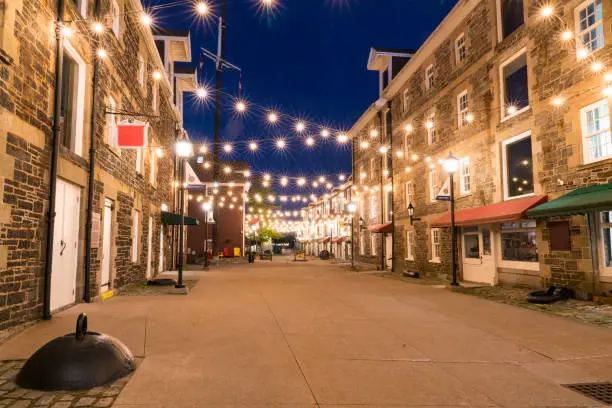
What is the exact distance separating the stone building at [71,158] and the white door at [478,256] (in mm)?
12309

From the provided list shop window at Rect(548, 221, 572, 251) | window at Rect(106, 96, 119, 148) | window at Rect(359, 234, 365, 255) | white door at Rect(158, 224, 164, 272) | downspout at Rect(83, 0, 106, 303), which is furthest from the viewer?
window at Rect(359, 234, 365, 255)

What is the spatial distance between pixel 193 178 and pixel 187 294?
13.1 metres

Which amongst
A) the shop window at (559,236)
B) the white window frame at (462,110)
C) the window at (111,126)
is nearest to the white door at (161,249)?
the window at (111,126)

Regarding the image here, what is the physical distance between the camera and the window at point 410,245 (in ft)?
75.2

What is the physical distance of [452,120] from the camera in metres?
18.6

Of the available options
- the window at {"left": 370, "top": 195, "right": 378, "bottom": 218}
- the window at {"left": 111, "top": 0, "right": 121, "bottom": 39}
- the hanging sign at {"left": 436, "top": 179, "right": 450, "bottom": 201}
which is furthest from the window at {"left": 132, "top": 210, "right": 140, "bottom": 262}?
the window at {"left": 370, "top": 195, "right": 378, "bottom": 218}

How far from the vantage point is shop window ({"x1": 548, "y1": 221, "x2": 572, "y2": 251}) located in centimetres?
1180

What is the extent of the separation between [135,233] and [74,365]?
40.8ft

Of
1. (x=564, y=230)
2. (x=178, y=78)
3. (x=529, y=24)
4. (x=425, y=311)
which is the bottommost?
(x=425, y=311)

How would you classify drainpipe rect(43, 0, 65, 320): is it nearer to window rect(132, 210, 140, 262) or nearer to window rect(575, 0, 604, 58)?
window rect(132, 210, 140, 262)

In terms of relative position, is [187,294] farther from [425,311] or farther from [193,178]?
[193,178]

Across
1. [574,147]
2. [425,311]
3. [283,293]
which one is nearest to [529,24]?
[574,147]

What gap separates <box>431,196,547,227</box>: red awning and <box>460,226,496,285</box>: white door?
1.03m

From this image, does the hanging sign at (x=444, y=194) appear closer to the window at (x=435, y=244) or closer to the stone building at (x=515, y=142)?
the stone building at (x=515, y=142)
